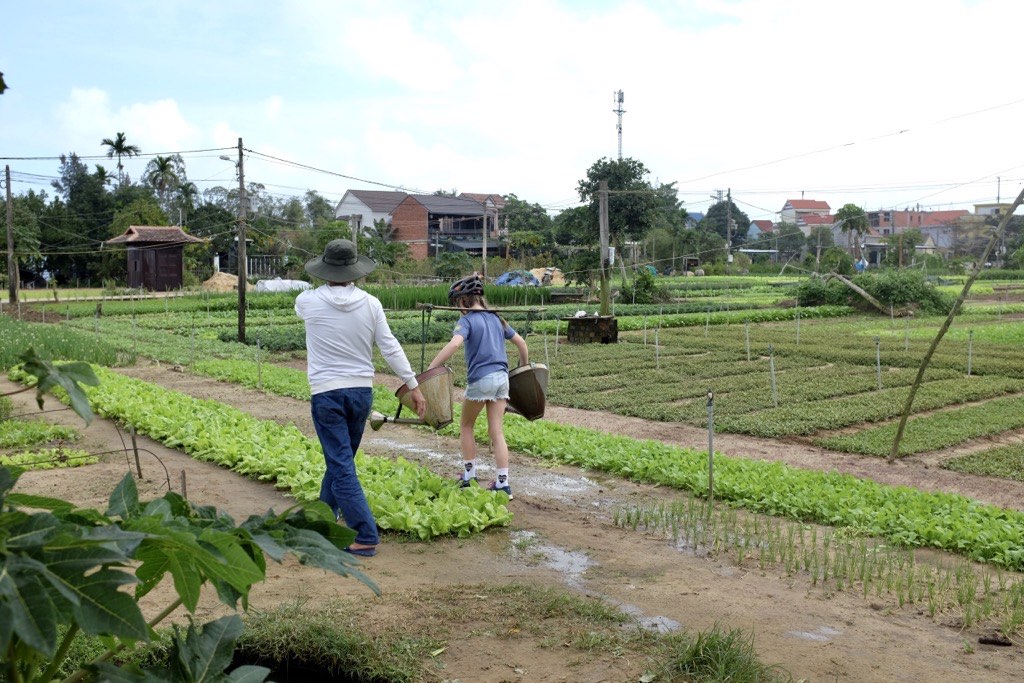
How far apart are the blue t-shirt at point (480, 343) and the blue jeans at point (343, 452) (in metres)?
1.69

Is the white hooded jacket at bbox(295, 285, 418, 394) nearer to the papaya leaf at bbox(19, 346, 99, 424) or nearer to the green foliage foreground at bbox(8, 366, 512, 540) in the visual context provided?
the green foliage foreground at bbox(8, 366, 512, 540)

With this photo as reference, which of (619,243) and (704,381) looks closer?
(704,381)

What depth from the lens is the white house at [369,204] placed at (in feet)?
233

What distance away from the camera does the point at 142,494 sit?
25.7 ft

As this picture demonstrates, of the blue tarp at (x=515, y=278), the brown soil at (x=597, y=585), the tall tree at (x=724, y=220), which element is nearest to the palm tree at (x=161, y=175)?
the blue tarp at (x=515, y=278)

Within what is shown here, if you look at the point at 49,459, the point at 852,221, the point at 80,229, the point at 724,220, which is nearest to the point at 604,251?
the point at 49,459

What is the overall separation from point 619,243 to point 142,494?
3400cm

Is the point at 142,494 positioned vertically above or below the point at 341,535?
below

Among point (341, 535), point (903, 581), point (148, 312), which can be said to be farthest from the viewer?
point (148, 312)

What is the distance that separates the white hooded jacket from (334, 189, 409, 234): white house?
6447 cm

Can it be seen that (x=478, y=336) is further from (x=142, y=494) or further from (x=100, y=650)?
(x=100, y=650)

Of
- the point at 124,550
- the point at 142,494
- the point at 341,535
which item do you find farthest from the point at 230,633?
the point at 142,494

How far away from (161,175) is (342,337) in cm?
6290

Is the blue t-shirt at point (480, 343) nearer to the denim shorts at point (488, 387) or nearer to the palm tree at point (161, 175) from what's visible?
the denim shorts at point (488, 387)
